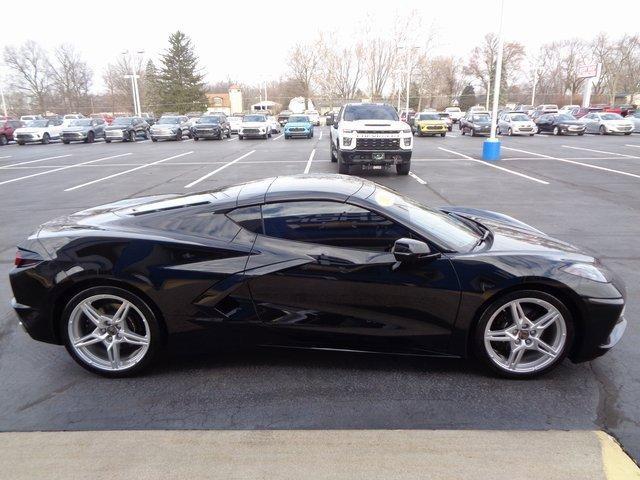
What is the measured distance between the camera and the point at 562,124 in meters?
31.3

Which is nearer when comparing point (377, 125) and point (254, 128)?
point (377, 125)

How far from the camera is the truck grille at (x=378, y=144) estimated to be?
13.1 metres

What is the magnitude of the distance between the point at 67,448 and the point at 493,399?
2514 millimetres

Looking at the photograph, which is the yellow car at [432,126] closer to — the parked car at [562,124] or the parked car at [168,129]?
the parked car at [562,124]

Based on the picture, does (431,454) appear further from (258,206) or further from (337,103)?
(337,103)

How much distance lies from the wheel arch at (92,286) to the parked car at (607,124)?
113ft

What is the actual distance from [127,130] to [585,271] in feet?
110

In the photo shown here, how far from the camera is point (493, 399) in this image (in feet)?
10.1

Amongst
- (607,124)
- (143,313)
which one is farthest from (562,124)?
(143,313)

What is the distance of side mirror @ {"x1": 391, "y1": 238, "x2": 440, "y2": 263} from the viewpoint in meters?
3.07

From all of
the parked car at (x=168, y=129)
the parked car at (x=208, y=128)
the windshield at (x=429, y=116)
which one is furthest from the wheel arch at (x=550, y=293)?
the parked car at (x=168, y=129)

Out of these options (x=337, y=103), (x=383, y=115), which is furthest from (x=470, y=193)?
(x=337, y=103)

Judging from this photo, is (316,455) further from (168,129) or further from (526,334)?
(168,129)

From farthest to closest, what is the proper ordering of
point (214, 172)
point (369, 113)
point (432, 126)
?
point (432, 126)
point (214, 172)
point (369, 113)
